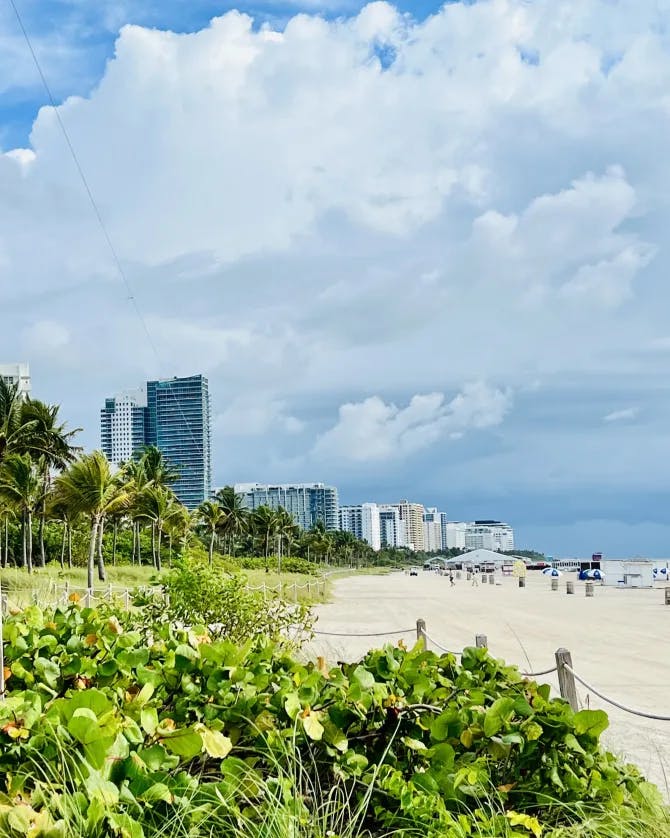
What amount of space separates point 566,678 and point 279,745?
12.1 ft

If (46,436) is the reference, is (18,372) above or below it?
above

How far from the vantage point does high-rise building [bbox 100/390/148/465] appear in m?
107

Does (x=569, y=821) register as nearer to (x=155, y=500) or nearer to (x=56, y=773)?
(x=56, y=773)

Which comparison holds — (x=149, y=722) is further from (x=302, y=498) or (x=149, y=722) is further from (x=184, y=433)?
(x=302, y=498)

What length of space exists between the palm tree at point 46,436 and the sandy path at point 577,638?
19.1m

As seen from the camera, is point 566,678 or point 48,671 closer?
point 48,671

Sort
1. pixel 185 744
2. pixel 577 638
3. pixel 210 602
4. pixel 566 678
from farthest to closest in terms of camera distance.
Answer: pixel 577 638 → pixel 210 602 → pixel 566 678 → pixel 185 744

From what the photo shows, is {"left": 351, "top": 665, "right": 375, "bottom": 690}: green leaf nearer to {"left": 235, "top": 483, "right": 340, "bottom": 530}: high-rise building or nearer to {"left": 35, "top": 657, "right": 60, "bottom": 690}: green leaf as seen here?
{"left": 35, "top": 657, "right": 60, "bottom": 690}: green leaf

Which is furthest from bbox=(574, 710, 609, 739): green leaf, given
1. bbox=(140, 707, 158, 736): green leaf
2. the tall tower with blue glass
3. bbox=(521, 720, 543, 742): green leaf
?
the tall tower with blue glass

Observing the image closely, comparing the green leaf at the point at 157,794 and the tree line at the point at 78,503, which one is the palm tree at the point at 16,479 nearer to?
the tree line at the point at 78,503

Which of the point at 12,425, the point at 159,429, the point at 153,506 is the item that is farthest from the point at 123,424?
the point at 12,425

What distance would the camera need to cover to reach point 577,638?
20203 millimetres

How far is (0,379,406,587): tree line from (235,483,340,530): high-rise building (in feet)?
309

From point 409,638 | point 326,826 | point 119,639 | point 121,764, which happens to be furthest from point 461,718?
point 409,638
